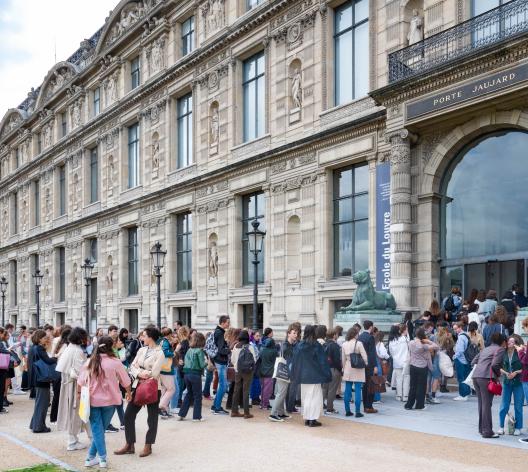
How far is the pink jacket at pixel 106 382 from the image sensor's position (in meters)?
9.41

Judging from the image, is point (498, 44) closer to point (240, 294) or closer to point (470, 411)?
point (470, 411)

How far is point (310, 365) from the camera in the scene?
41.1 ft

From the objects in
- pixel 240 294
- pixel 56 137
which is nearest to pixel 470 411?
pixel 240 294

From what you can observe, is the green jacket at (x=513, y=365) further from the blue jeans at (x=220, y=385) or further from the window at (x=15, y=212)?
the window at (x=15, y=212)

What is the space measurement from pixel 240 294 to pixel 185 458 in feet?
61.1

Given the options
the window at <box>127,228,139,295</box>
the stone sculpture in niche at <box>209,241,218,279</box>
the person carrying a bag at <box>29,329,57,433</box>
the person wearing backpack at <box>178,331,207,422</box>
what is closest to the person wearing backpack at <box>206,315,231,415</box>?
the person wearing backpack at <box>178,331,207,422</box>

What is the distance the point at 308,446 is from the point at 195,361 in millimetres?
3374

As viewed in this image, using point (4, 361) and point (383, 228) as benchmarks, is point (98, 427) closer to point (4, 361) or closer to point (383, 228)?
point (4, 361)

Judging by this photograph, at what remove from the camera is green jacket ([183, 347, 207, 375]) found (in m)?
13.1

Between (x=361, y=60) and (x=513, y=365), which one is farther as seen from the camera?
(x=361, y=60)

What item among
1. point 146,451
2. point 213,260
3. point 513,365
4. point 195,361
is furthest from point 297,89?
point 146,451

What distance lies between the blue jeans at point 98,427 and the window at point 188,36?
2610 centimetres

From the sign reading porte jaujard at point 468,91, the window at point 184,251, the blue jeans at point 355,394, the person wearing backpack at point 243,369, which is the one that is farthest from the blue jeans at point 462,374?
the window at point 184,251

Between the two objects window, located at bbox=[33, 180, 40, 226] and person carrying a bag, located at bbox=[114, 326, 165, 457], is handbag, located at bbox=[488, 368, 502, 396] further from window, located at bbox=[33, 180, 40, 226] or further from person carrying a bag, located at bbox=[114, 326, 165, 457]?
window, located at bbox=[33, 180, 40, 226]
